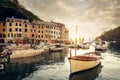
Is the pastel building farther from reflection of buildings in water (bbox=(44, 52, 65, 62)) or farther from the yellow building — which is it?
reflection of buildings in water (bbox=(44, 52, 65, 62))

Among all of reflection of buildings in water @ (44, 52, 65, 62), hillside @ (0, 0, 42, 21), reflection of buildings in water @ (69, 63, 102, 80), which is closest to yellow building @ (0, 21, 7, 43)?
reflection of buildings in water @ (44, 52, 65, 62)

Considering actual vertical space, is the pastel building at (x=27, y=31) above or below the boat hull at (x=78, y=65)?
above

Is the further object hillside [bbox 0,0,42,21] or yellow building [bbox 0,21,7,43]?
hillside [bbox 0,0,42,21]

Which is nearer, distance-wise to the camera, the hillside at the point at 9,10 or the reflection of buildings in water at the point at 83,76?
the reflection of buildings in water at the point at 83,76

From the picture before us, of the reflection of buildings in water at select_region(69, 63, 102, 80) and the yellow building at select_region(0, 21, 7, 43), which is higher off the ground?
the yellow building at select_region(0, 21, 7, 43)

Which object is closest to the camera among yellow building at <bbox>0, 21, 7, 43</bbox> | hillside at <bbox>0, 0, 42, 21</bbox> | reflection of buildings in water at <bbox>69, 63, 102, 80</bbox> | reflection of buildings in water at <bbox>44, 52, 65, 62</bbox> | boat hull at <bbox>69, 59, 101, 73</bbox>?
reflection of buildings in water at <bbox>69, 63, 102, 80</bbox>

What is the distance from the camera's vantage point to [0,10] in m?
78.4

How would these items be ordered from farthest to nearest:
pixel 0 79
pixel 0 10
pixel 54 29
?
pixel 0 10 < pixel 54 29 < pixel 0 79

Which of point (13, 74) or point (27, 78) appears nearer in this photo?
point (27, 78)

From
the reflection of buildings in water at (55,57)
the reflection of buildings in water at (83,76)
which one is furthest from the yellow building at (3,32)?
the reflection of buildings in water at (83,76)

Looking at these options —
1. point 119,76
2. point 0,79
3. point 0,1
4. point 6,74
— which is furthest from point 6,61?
point 0,1

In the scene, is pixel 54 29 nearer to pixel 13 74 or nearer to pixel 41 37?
pixel 41 37

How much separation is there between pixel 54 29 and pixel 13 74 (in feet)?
169

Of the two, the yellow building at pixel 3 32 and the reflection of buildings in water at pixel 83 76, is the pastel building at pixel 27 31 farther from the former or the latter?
the reflection of buildings in water at pixel 83 76
